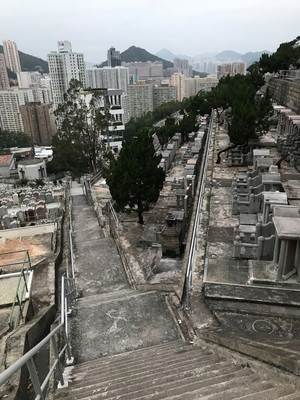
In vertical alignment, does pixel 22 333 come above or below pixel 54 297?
above

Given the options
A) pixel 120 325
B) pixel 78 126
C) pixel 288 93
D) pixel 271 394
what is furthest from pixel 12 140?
pixel 271 394

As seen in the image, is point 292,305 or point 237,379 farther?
point 292,305

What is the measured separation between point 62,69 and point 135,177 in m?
104

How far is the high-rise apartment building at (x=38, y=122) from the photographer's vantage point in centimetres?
7475

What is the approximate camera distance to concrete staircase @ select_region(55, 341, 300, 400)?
2.94 m

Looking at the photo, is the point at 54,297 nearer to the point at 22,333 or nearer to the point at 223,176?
the point at 22,333

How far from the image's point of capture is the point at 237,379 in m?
3.21

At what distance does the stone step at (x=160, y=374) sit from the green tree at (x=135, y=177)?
277 inches

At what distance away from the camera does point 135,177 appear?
34.8 feet

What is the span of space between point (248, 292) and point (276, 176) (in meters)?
3.81

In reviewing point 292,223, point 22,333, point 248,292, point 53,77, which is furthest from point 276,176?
point 53,77

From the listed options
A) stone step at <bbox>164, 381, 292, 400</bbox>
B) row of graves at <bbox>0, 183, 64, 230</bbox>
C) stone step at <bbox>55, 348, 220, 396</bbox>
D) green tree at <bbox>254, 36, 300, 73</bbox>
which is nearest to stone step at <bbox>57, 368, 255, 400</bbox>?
stone step at <bbox>164, 381, 292, 400</bbox>

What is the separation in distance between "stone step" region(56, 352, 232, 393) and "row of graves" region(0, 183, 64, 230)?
530 inches

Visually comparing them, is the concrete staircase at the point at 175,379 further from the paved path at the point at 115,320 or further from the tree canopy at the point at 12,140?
the tree canopy at the point at 12,140
